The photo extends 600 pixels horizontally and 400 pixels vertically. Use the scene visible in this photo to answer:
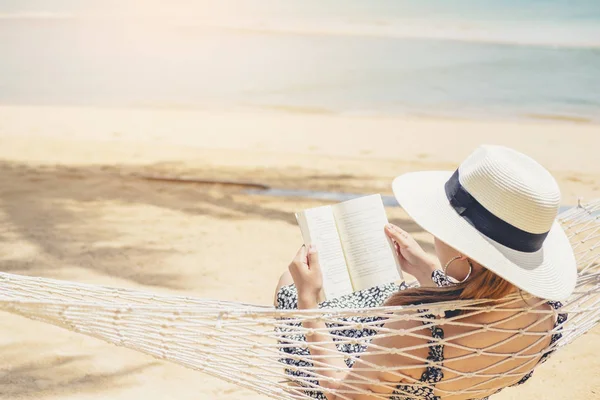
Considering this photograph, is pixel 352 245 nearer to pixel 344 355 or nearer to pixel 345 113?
pixel 344 355

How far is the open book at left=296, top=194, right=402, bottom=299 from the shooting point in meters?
1.91

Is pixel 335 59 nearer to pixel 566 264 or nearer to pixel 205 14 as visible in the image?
pixel 205 14

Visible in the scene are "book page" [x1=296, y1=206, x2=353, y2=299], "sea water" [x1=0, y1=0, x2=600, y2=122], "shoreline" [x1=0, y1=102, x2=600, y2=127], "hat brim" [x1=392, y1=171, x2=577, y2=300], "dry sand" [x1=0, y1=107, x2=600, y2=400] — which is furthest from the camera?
"sea water" [x1=0, y1=0, x2=600, y2=122]

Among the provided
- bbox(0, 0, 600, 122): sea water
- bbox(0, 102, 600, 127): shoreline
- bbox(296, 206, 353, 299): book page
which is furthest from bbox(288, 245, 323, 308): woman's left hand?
bbox(0, 0, 600, 122): sea water

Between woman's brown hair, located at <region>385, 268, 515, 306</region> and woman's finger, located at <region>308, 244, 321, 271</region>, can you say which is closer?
woman's brown hair, located at <region>385, 268, 515, 306</region>

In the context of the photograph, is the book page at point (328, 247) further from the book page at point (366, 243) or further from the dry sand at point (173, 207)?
the dry sand at point (173, 207)

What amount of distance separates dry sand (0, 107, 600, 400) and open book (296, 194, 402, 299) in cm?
73

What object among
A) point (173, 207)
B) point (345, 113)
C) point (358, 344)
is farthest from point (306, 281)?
point (345, 113)

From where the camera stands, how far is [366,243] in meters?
1.93

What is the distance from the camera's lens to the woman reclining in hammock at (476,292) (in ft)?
4.75

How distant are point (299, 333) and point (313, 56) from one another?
12.6 metres

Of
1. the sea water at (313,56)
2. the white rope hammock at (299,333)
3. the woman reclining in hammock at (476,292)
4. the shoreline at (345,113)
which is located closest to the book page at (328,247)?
the white rope hammock at (299,333)

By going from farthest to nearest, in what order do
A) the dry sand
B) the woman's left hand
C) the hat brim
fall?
1. the dry sand
2. the woman's left hand
3. the hat brim

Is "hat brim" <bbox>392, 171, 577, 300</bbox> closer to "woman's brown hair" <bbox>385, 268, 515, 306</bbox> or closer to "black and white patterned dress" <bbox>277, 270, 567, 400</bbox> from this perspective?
"woman's brown hair" <bbox>385, 268, 515, 306</bbox>
